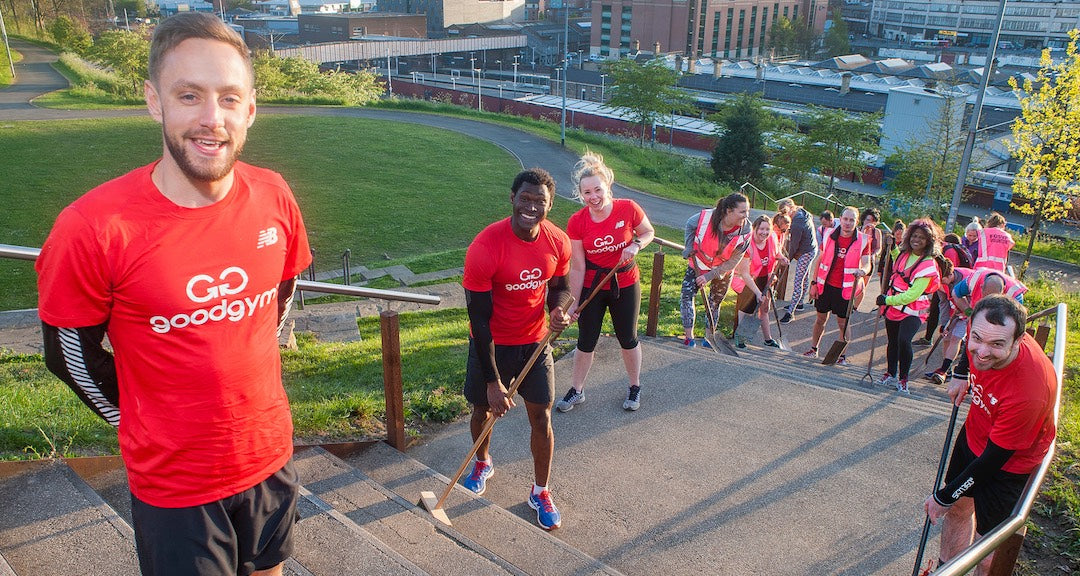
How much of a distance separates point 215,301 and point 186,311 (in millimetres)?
90

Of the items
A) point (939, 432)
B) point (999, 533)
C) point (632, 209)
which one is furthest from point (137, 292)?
point (939, 432)

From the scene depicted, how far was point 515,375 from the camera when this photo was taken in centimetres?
441

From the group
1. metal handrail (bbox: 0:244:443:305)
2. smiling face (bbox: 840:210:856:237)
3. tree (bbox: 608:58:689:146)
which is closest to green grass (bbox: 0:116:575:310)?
smiling face (bbox: 840:210:856:237)

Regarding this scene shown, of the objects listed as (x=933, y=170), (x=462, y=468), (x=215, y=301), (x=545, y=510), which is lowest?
Result: (x=933, y=170)

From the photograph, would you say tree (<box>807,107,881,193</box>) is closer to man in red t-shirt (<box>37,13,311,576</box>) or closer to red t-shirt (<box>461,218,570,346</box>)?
red t-shirt (<box>461,218,570,346</box>)

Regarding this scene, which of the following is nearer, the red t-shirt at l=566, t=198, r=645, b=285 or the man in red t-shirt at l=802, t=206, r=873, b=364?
the red t-shirt at l=566, t=198, r=645, b=285

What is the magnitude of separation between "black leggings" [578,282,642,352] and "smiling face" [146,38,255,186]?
3610 mm

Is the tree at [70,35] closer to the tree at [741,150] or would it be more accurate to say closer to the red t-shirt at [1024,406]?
the tree at [741,150]

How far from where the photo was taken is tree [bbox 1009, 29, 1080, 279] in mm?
15531

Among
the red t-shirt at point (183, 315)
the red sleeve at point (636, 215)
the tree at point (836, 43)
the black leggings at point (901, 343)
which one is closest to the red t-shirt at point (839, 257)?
the black leggings at point (901, 343)

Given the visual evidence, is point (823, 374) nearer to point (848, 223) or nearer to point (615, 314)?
point (848, 223)

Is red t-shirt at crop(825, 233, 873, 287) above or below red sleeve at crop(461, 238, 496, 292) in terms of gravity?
below

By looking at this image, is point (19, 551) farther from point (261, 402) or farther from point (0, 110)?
point (0, 110)

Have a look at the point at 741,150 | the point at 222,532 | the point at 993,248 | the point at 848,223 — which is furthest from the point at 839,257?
the point at 741,150
